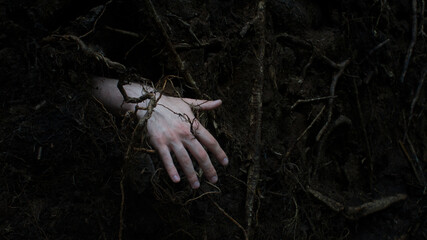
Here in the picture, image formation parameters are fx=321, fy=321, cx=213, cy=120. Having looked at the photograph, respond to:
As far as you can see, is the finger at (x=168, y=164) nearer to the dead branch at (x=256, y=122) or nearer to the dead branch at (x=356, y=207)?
the dead branch at (x=256, y=122)

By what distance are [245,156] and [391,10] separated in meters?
1.96

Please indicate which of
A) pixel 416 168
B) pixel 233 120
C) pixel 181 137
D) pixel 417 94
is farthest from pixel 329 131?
pixel 181 137

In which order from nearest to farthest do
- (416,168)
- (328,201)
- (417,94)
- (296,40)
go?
(328,201) < (296,40) < (416,168) < (417,94)

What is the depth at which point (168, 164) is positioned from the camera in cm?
136

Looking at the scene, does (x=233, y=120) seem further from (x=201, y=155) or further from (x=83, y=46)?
(x=83, y=46)

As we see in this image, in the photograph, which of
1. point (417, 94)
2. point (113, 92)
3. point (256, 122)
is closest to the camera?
point (113, 92)

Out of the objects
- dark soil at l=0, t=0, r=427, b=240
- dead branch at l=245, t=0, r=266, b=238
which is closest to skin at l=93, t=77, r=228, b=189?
dark soil at l=0, t=0, r=427, b=240

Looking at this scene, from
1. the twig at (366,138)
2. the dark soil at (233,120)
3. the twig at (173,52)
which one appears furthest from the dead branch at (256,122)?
the twig at (366,138)

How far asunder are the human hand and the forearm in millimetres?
164

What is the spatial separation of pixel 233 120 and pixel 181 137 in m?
0.71

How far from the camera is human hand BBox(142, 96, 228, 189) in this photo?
141 centimetres

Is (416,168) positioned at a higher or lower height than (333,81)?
lower

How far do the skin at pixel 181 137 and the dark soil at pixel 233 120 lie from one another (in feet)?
0.52

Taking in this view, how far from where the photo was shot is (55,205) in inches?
62.6
